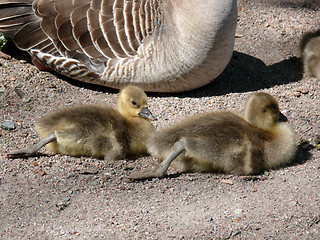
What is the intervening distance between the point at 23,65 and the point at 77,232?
2971 millimetres

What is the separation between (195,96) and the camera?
6.00 m

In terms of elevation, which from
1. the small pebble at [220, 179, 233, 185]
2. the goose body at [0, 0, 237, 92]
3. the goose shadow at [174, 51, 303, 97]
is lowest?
the small pebble at [220, 179, 233, 185]

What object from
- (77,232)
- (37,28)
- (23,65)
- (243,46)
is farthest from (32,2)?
(77,232)

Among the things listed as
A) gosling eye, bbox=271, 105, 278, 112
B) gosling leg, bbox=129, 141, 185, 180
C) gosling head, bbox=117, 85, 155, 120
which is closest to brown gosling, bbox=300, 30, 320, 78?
gosling eye, bbox=271, 105, 278, 112

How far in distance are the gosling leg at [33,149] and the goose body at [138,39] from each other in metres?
1.34

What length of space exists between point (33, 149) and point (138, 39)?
1.65m

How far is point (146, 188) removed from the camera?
14.4 feet

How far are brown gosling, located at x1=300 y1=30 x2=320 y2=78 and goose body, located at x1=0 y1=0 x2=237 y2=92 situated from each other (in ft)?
3.74

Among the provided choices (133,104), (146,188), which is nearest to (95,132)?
(133,104)

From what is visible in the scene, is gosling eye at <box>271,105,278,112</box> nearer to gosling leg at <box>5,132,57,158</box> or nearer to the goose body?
the goose body

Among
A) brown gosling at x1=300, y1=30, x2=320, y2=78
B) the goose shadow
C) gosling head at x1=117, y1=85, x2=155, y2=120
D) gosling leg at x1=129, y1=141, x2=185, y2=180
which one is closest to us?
gosling leg at x1=129, y1=141, x2=185, y2=180

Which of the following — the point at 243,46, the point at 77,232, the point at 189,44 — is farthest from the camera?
the point at 243,46

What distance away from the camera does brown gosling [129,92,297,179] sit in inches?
173

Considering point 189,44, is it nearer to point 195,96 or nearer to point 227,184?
point 195,96
